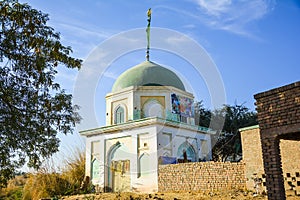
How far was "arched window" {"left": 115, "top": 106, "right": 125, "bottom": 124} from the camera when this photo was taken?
75.4ft

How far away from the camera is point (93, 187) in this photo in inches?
834

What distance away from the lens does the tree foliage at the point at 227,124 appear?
28.0m

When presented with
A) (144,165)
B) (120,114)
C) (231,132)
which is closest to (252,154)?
→ (144,165)

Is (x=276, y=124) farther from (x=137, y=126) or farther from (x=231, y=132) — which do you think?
Result: (x=231, y=132)

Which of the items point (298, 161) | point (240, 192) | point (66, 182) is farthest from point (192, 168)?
point (66, 182)

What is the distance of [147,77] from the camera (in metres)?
23.3

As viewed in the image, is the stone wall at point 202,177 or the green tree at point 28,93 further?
the stone wall at point 202,177

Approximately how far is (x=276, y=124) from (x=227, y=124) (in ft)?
74.4

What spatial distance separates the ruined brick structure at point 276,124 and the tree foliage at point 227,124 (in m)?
18.7

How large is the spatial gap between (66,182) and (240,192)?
12.4 metres

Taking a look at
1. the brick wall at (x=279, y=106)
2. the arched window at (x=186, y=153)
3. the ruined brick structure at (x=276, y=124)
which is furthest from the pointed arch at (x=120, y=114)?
the ruined brick structure at (x=276, y=124)

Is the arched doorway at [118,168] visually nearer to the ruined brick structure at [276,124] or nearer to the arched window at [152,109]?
the arched window at [152,109]

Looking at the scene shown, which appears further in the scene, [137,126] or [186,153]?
[186,153]

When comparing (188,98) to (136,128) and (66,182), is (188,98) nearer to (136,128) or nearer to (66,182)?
(136,128)
